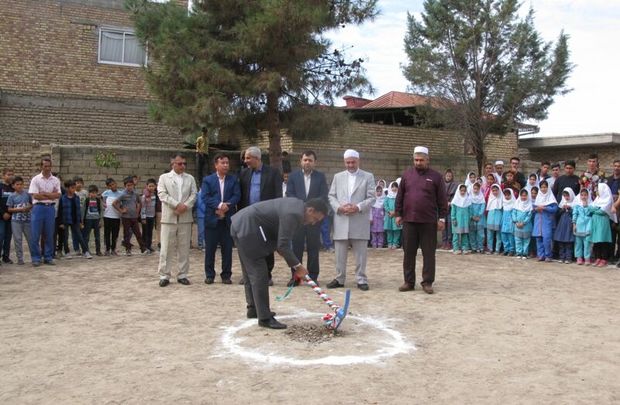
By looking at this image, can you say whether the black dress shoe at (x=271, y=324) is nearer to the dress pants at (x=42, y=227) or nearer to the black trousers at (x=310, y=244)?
the black trousers at (x=310, y=244)

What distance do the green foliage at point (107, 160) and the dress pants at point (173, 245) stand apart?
7474 mm

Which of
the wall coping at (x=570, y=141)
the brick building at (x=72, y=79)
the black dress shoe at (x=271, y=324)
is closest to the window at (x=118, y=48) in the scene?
the brick building at (x=72, y=79)

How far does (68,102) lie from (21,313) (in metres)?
13.4

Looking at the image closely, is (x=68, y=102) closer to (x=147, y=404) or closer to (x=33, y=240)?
(x=33, y=240)

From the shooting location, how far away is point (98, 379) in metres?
4.19

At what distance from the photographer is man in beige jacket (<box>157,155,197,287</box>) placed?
799 cm

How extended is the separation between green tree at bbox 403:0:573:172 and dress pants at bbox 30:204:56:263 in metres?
13.7

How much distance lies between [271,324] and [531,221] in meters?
7.44

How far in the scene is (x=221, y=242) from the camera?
8031 mm

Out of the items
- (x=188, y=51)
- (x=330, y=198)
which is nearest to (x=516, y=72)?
(x=188, y=51)

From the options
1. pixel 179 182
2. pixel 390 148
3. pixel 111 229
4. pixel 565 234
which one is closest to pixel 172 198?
pixel 179 182

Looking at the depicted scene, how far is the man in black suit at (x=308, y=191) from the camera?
7.85m

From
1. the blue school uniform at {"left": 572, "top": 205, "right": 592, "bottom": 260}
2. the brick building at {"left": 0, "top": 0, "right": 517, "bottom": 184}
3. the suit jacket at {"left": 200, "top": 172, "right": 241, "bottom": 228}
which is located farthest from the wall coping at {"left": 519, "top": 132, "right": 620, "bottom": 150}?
the suit jacket at {"left": 200, "top": 172, "right": 241, "bottom": 228}

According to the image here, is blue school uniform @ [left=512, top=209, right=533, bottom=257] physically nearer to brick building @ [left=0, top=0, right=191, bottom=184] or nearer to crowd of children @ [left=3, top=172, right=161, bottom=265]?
crowd of children @ [left=3, top=172, right=161, bottom=265]
